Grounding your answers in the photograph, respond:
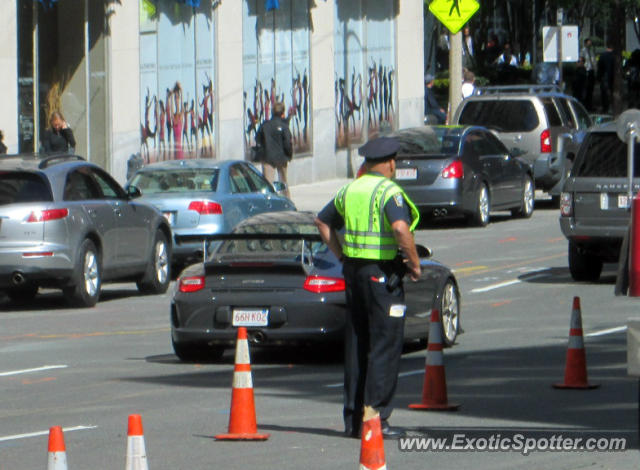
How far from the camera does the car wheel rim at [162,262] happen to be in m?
19.5

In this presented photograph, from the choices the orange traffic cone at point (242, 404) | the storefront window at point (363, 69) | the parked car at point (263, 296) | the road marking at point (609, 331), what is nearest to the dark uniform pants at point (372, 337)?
the orange traffic cone at point (242, 404)

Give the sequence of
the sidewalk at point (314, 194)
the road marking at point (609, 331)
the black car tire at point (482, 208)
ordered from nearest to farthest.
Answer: the road marking at point (609, 331)
the black car tire at point (482, 208)
the sidewalk at point (314, 194)

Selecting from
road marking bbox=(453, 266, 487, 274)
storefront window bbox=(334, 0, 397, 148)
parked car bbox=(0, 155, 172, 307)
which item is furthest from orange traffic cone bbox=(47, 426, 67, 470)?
storefront window bbox=(334, 0, 397, 148)

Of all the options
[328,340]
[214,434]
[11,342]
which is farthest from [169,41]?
[214,434]

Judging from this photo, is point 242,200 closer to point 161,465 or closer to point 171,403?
point 171,403

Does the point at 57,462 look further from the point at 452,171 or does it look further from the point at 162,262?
the point at 452,171

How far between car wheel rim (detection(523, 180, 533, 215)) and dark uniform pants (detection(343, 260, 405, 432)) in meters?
18.6

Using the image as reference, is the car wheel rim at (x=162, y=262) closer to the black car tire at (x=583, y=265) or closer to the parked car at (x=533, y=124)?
the black car tire at (x=583, y=265)

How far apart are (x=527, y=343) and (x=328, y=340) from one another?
2.15 metres

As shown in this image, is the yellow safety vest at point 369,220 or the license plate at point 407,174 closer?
the yellow safety vest at point 369,220

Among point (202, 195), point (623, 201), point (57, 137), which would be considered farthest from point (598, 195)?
point (57, 137)

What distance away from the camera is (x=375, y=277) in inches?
369

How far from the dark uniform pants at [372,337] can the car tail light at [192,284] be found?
12.8ft

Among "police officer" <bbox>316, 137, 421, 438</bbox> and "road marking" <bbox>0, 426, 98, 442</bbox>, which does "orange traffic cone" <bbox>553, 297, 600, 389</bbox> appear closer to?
"police officer" <bbox>316, 137, 421, 438</bbox>
